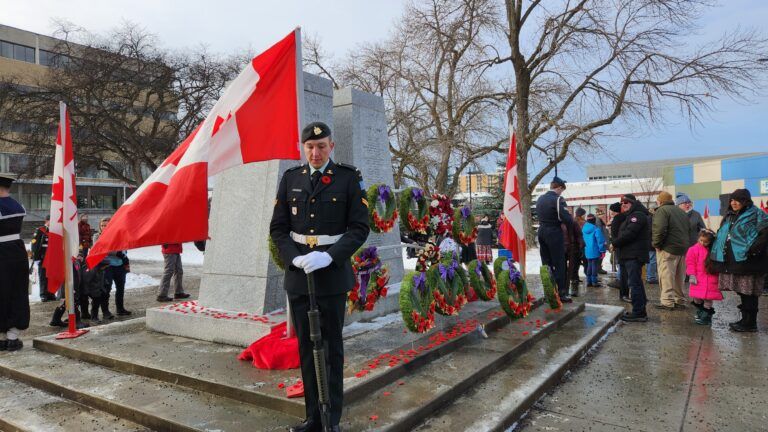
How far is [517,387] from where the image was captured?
4.21 metres

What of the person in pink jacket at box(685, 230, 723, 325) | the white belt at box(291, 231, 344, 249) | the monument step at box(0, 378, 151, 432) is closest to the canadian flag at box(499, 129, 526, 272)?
the person in pink jacket at box(685, 230, 723, 325)

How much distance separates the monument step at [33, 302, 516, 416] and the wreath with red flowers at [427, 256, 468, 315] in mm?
314

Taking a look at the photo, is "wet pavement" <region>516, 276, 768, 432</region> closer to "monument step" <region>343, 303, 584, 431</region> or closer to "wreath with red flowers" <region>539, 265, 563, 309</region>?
"monument step" <region>343, 303, 584, 431</region>

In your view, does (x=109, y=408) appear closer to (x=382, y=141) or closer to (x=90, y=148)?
(x=382, y=141)

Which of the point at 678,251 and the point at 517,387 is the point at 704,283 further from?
the point at 517,387

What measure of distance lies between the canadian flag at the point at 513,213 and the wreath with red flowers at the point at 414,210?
1.55m

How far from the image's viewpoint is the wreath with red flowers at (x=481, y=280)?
623 cm

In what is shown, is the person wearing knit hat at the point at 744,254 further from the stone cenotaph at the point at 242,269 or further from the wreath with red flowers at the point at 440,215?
the stone cenotaph at the point at 242,269

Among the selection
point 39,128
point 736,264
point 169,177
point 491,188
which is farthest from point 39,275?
point 491,188

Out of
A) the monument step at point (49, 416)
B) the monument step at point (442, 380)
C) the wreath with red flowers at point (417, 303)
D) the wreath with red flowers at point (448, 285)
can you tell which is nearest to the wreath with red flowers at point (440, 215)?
the wreath with red flowers at point (448, 285)

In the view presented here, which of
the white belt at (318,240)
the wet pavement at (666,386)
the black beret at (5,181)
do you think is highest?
the black beret at (5,181)

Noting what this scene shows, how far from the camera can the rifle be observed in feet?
9.48

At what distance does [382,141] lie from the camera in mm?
7348

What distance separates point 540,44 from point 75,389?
19545mm
